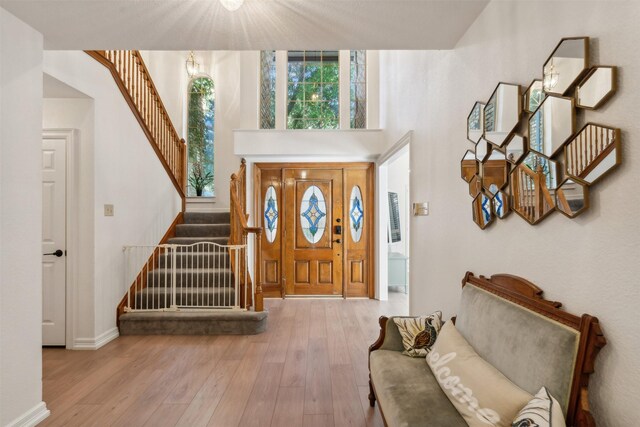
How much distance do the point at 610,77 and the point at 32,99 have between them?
9.97 ft

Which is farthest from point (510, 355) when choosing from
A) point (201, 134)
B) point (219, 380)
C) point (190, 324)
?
point (201, 134)

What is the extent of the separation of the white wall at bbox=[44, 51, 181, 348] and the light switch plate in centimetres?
321

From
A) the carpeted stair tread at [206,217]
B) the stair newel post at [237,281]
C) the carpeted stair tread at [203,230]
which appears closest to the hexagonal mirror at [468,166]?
the stair newel post at [237,281]

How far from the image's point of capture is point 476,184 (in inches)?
88.9

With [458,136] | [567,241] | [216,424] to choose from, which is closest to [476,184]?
[458,136]

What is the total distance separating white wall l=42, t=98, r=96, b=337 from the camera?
3.71 metres

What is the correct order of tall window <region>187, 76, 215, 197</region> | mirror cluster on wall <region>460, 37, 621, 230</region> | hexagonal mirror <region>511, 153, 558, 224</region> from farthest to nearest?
tall window <region>187, 76, 215, 197</region> < hexagonal mirror <region>511, 153, 558, 224</region> < mirror cluster on wall <region>460, 37, 621, 230</region>

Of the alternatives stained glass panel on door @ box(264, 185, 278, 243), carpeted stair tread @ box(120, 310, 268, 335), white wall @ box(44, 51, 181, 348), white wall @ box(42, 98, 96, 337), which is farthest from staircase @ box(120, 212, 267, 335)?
stained glass panel on door @ box(264, 185, 278, 243)

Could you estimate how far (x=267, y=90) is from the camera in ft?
19.5

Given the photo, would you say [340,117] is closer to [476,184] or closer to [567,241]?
[476,184]

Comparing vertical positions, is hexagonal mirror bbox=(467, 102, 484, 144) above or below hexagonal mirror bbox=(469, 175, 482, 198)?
above

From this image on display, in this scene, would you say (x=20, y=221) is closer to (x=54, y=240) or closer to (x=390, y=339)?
(x=54, y=240)

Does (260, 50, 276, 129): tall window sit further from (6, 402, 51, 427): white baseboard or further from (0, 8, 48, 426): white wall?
(6, 402, 51, 427): white baseboard

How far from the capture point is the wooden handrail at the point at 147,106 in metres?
4.29
